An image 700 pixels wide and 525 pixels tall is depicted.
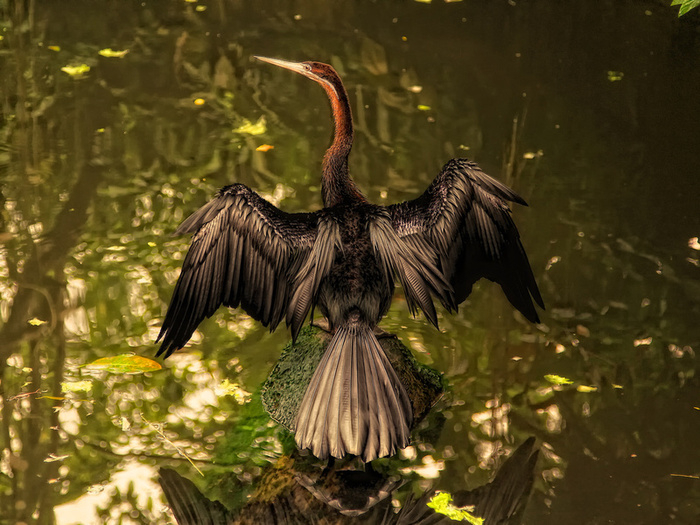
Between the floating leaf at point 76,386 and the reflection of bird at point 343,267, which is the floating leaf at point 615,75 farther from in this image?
the floating leaf at point 76,386

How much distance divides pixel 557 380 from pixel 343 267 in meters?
1.33

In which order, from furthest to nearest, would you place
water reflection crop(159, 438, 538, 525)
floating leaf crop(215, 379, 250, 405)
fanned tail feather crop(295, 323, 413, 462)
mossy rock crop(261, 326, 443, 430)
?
floating leaf crop(215, 379, 250, 405), mossy rock crop(261, 326, 443, 430), water reflection crop(159, 438, 538, 525), fanned tail feather crop(295, 323, 413, 462)

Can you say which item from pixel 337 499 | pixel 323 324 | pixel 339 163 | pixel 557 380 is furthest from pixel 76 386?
pixel 557 380

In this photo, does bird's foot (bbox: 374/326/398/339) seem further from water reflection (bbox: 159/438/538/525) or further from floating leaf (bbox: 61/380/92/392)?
floating leaf (bbox: 61/380/92/392)

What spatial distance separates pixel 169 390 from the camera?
426 cm

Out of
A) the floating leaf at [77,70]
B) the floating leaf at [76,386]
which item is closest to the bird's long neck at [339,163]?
the floating leaf at [76,386]

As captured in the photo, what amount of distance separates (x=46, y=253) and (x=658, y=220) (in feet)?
12.3

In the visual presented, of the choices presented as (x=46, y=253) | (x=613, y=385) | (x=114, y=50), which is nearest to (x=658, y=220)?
(x=613, y=385)

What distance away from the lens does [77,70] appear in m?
6.84

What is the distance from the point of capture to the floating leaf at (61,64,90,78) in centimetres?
679

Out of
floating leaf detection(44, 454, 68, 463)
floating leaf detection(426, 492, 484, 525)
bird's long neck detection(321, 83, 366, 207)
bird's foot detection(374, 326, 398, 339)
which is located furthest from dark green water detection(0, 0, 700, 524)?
bird's long neck detection(321, 83, 366, 207)

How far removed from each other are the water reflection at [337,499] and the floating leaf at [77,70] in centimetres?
403

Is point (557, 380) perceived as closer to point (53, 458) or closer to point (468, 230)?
point (468, 230)

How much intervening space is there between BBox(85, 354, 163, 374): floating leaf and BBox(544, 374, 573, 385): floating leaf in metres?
1.96
